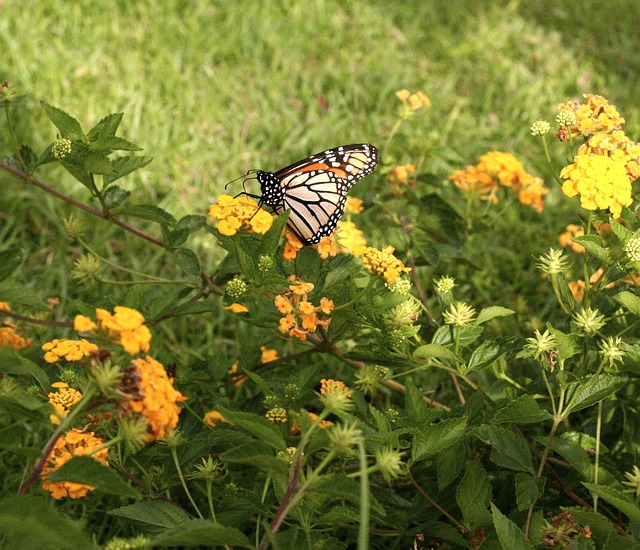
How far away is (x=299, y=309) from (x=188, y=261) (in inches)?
20.2

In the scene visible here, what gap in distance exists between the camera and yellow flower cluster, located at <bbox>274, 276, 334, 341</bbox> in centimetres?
171

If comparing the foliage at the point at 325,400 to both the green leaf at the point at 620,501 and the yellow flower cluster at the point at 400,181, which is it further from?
the yellow flower cluster at the point at 400,181

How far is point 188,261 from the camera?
6.97 ft

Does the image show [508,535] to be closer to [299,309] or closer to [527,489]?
[527,489]

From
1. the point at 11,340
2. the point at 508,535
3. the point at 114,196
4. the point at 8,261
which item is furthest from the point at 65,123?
the point at 508,535

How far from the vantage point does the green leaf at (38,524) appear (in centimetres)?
114

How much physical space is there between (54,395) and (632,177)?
4.85 feet

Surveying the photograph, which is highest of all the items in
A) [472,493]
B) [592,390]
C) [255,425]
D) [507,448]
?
[255,425]

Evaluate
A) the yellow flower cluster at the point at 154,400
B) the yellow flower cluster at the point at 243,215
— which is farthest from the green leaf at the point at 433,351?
the yellow flower cluster at the point at 154,400

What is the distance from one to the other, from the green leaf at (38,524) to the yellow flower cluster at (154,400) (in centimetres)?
22

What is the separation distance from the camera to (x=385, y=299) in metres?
1.75

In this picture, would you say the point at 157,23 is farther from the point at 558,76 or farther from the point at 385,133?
the point at 558,76

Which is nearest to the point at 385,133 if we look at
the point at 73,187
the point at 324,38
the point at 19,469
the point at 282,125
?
the point at 282,125

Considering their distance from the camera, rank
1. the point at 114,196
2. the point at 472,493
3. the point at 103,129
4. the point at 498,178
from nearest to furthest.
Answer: the point at 472,493 < the point at 103,129 < the point at 114,196 < the point at 498,178
